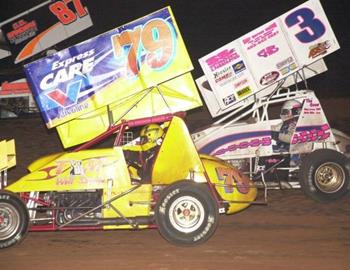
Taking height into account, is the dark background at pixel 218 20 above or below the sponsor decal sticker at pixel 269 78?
above

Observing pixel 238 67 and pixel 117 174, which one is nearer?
pixel 117 174

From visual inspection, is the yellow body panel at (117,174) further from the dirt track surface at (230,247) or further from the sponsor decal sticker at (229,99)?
the sponsor decal sticker at (229,99)

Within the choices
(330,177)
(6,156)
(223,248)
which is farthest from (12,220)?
(330,177)

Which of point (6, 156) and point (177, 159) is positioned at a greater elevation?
point (6, 156)

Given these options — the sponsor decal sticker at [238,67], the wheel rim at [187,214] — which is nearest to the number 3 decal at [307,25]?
the sponsor decal sticker at [238,67]

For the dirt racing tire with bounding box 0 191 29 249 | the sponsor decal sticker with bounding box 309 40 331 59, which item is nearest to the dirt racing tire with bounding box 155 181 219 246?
the dirt racing tire with bounding box 0 191 29 249

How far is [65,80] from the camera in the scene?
7395 mm

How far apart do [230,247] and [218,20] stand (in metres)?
12.5

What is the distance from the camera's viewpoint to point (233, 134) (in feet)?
29.8

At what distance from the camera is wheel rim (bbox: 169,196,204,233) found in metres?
6.61

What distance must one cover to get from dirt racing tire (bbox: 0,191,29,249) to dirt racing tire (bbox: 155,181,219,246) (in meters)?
1.47

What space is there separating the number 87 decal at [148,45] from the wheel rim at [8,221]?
2.18 m

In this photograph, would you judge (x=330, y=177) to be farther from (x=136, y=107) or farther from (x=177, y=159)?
(x=136, y=107)

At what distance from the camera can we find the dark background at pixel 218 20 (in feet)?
55.6
